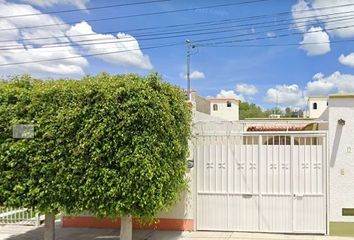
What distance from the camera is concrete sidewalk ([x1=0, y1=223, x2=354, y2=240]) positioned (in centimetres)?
833

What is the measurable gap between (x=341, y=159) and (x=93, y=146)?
5719mm

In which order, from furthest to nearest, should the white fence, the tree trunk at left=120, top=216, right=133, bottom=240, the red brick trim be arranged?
the white fence < the red brick trim < the tree trunk at left=120, top=216, right=133, bottom=240

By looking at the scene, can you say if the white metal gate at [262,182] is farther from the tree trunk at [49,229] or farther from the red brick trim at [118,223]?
the tree trunk at [49,229]

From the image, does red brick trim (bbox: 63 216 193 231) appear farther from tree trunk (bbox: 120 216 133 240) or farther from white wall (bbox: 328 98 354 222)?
white wall (bbox: 328 98 354 222)

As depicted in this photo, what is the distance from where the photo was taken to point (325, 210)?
8.38m

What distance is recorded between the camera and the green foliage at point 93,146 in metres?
6.66

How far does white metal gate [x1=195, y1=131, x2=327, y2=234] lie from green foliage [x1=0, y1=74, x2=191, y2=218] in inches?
73.6

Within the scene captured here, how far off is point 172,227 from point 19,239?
3834mm

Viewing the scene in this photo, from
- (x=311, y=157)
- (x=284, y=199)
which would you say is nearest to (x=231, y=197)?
(x=284, y=199)

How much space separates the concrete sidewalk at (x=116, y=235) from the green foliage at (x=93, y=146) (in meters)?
1.81

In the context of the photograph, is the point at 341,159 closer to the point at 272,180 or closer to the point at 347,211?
the point at 347,211

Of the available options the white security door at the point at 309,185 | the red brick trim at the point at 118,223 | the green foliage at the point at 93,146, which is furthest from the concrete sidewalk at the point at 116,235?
the green foliage at the point at 93,146

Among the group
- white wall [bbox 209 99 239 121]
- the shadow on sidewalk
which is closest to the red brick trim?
the shadow on sidewalk

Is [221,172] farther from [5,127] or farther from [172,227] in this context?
[5,127]
